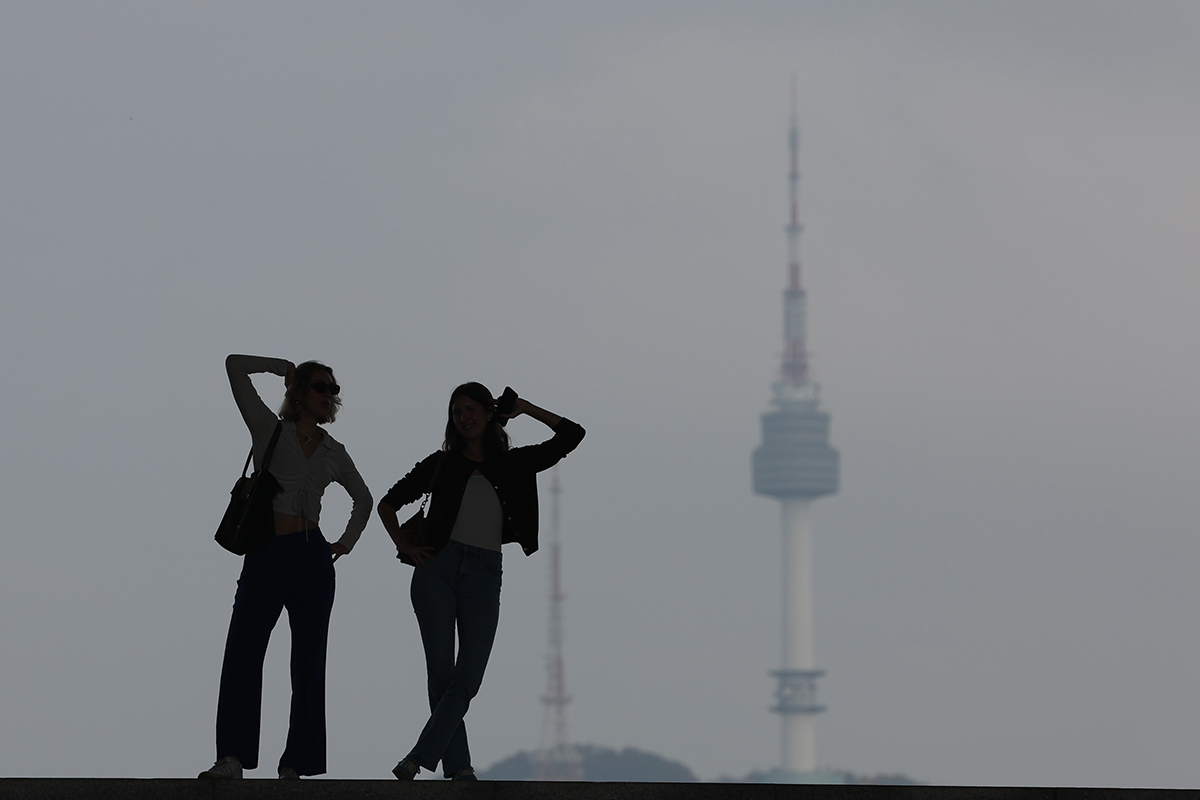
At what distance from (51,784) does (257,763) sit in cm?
160

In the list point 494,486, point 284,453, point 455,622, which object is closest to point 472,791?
point 455,622

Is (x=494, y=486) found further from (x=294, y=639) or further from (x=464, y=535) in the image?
(x=294, y=639)

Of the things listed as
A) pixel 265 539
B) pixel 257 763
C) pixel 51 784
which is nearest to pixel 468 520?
pixel 265 539

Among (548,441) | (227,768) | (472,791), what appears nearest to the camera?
(472,791)

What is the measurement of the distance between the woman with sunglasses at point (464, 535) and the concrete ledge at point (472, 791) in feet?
4.19

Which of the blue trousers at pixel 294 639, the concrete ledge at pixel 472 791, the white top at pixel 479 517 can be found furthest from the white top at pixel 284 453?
the concrete ledge at pixel 472 791

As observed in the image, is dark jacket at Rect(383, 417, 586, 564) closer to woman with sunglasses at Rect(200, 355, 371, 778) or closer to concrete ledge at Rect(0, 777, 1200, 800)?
woman with sunglasses at Rect(200, 355, 371, 778)

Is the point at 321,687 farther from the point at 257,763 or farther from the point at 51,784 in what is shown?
the point at 51,784

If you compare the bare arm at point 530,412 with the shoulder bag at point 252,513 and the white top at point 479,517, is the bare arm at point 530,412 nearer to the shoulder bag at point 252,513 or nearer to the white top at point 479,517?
the white top at point 479,517

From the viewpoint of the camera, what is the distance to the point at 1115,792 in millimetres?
8641

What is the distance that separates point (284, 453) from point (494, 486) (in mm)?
1155

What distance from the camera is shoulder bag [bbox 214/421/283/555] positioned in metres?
9.76

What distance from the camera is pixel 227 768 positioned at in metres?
9.57

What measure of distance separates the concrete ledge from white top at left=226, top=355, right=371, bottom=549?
5.91 ft
